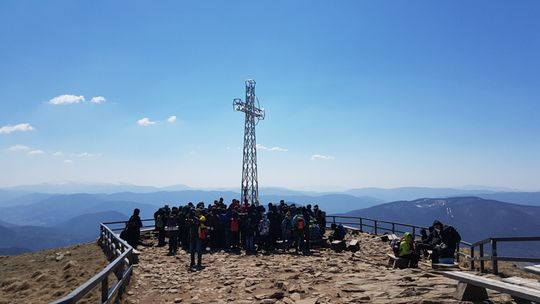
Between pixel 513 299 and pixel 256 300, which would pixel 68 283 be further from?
pixel 513 299

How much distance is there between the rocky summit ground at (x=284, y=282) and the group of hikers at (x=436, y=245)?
793mm

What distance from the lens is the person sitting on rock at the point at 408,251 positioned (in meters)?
13.5

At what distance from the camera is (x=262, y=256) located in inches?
666

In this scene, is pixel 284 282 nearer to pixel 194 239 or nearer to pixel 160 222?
pixel 194 239

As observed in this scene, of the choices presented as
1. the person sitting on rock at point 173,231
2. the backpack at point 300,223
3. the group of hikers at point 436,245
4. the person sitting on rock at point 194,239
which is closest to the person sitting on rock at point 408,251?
the group of hikers at point 436,245

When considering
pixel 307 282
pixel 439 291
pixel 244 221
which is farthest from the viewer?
pixel 244 221

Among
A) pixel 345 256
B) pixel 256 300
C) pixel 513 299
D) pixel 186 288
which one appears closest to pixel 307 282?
pixel 256 300

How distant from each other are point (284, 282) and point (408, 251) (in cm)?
502

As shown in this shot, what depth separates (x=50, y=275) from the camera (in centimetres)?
1619

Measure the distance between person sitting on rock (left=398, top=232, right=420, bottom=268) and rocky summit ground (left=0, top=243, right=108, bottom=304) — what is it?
9715 mm

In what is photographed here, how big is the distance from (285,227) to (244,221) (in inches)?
76.4

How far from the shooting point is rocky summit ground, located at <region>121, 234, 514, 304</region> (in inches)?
344

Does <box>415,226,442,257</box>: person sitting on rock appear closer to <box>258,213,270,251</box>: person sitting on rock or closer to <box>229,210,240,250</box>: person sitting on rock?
<box>258,213,270,251</box>: person sitting on rock

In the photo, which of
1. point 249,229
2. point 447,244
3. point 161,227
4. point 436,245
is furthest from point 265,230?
point 447,244
